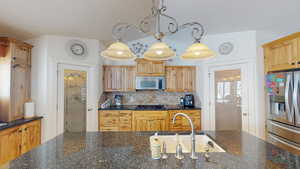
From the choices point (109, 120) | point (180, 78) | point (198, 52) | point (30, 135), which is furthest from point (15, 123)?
point (180, 78)

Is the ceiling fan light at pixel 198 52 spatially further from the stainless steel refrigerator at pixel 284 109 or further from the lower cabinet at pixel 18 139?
the lower cabinet at pixel 18 139

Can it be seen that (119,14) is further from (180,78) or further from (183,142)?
(183,142)

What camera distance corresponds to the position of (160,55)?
1.57m

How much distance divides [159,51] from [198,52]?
0.38 meters

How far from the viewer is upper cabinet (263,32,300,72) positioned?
2238 mm

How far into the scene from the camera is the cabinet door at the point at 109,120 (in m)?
3.37

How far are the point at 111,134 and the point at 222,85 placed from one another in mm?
2533

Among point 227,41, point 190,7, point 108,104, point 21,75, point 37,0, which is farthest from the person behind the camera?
point 108,104

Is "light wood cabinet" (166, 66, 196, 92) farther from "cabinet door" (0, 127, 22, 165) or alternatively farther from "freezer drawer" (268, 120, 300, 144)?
"cabinet door" (0, 127, 22, 165)

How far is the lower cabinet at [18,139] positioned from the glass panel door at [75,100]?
0.51m

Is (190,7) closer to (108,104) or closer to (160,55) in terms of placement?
(160,55)

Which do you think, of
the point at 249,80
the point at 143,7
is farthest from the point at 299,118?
the point at 143,7

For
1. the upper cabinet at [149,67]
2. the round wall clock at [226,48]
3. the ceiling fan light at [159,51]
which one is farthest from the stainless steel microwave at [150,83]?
the ceiling fan light at [159,51]

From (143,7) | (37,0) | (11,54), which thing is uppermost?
(143,7)
